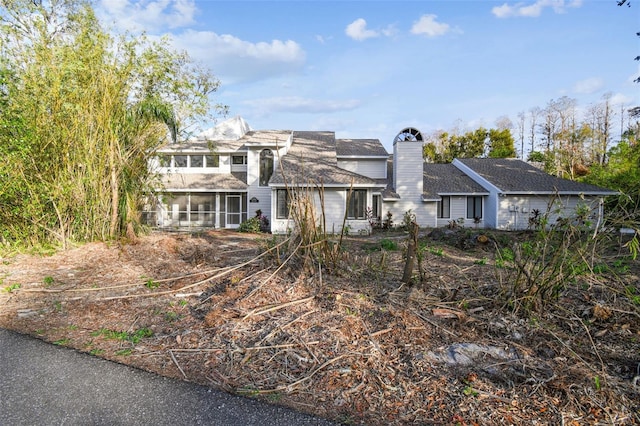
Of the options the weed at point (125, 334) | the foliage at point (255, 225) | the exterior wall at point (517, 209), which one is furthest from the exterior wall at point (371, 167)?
the weed at point (125, 334)

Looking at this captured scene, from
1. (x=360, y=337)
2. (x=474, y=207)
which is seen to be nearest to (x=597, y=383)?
(x=360, y=337)

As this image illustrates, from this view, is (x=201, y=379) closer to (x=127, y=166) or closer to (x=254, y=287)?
(x=254, y=287)

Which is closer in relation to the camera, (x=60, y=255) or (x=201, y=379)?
(x=201, y=379)

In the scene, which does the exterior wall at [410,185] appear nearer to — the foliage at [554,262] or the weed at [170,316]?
the foliage at [554,262]

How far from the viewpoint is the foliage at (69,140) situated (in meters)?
7.35

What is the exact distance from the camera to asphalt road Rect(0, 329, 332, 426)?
7.99 feet

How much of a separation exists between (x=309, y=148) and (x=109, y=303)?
16.6m

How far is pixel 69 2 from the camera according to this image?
17.9 meters

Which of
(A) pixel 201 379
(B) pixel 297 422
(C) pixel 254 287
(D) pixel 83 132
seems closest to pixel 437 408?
(B) pixel 297 422

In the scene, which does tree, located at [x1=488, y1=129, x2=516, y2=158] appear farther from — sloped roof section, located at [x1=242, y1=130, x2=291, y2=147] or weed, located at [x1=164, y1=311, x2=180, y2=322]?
weed, located at [x1=164, y1=311, x2=180, y2=322]

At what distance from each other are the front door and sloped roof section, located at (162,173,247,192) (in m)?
0.83

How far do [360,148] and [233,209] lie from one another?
8002 millimetres

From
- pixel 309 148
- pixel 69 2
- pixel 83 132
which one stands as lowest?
pixel 83 132

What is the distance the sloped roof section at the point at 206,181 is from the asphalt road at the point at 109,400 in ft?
51.0
